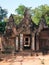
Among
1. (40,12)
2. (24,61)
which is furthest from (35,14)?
(24,61)

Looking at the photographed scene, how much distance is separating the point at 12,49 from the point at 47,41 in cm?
412

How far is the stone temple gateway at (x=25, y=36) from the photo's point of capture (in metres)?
21.9

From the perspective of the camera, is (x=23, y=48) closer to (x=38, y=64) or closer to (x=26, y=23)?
(x=26, y=23)

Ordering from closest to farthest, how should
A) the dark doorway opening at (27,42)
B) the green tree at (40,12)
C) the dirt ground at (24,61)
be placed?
the dirt ground at (24,61), the dark doorway opening at (27,42), the green tree at (40,12)

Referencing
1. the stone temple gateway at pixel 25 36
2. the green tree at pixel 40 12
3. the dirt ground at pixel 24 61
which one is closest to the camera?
the dirt ground at pixel 24 61

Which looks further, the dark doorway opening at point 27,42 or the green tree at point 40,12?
the green tree at point 40,12

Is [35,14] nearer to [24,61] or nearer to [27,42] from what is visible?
[27,42]

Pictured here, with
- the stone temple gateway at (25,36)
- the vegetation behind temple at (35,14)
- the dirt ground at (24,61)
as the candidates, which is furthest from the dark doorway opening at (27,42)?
the vegetation behind temple at (35,14)

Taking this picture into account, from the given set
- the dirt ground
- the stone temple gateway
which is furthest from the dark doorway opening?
the dirt ground

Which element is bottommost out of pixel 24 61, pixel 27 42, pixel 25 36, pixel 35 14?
pixel 24 61

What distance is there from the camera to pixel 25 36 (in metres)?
22.3

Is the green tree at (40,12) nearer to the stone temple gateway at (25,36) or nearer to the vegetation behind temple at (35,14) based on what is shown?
the vegetation behind temple at (35,14)

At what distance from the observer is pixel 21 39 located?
21.9 metres

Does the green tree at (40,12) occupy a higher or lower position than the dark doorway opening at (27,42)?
higher
